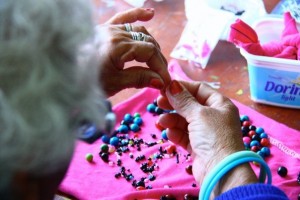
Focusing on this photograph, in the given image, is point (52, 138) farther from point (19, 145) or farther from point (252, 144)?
point (252, 144)

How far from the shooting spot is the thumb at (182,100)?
748 millimetres

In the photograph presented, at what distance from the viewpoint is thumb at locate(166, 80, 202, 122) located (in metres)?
0.75

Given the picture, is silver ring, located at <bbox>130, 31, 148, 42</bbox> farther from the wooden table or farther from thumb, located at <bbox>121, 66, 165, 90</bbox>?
the wooden table

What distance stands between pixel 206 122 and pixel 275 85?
38 centimetres

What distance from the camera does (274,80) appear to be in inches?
39.8

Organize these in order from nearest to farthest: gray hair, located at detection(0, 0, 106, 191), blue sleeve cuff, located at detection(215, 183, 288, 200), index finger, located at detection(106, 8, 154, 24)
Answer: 1. gray hair, located at detection(0, 0, 106, 191)
2. blue sleeve cuff, located at detection(215, 183, 288, 200)
3. index finger, located at detection(106, 8, 154, 24)

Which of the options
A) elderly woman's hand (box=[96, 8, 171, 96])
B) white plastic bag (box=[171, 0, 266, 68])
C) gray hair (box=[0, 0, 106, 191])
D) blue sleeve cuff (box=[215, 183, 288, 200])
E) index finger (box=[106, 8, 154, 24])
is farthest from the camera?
white plastic bag (box=[171, 0, 266, 68])

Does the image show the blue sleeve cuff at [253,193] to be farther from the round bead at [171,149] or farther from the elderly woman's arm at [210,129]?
the round bead at [171,149]

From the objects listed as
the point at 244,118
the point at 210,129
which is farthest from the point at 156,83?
the point at 244,118

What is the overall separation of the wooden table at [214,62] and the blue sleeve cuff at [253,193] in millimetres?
400

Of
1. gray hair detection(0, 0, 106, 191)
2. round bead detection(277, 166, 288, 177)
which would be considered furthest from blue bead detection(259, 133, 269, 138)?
gray hair detection(0, 0, 106, 191)

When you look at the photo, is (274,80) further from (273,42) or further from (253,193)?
(253,193)

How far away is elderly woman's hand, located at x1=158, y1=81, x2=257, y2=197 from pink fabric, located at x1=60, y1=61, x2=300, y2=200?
0.31 feet

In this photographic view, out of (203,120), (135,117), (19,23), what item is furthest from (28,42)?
(135,117)
